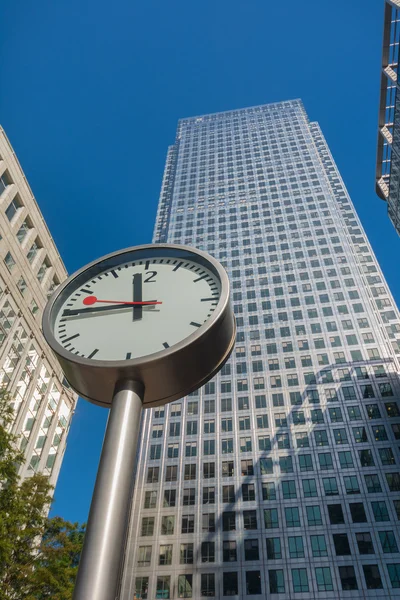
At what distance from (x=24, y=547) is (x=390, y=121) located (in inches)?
1692

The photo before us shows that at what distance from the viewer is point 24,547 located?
480 inches

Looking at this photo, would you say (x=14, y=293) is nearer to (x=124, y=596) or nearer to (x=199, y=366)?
(x=199, y=366)

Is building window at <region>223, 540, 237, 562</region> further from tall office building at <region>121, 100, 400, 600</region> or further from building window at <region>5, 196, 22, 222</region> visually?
building window at <region>5, 196, 22, 222</region>

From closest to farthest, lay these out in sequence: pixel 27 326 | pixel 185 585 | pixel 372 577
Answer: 1. pixel 27 326
2. pixel 372 577
3. pixel 185 585

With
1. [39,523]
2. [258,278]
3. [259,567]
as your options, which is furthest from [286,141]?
[39,523]

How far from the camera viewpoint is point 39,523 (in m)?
13.0

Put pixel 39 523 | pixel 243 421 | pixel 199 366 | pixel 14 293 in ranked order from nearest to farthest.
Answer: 1. pixel 199 366
2. pixel 39 523
3. pixel 14 293
4. pixel 243 421

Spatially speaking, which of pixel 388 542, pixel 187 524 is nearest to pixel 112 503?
pixel 388 542

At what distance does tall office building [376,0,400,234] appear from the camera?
3572 centimetres

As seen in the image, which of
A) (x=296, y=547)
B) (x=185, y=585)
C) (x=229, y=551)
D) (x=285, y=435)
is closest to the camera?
(x=185, y=585)

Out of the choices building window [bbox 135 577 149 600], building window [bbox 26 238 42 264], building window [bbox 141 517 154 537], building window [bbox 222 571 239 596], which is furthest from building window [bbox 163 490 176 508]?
building window [bbox 26 238 42 264]

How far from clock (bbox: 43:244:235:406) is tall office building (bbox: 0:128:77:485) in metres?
22.6

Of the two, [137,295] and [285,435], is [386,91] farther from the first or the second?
[137,295]

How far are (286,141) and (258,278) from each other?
3923 cm
